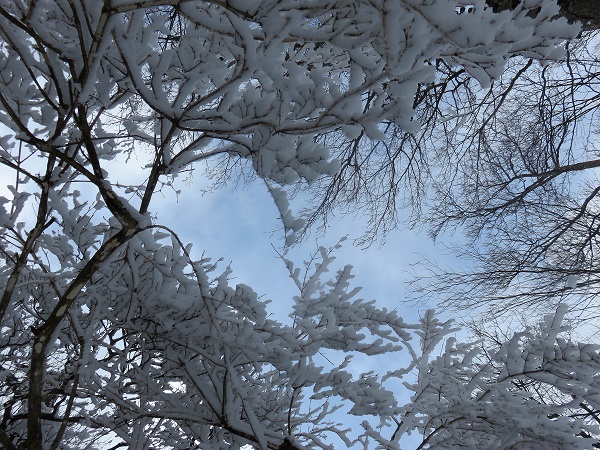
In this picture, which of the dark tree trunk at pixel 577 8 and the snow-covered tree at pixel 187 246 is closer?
the snow-covered tree at pixel 187 246

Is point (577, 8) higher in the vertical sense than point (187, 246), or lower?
higher

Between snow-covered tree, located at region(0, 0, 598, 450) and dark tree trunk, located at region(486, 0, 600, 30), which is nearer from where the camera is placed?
snow-covered tree, located at region(0, 0, 598, 450)

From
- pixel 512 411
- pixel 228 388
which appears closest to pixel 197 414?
pixel 228 388

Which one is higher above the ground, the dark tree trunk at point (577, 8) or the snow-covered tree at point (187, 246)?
the dark tree trunk at point (577, 8)

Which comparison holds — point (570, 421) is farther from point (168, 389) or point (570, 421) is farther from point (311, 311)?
point (168, 389)

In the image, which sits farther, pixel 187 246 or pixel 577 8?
pixel 577 8

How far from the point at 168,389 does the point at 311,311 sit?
1122 millimetres

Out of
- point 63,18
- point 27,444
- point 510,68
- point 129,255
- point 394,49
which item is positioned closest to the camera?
point 394,49

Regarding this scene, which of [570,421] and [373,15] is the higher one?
[373,15]

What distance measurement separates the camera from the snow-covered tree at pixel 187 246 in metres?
1.34

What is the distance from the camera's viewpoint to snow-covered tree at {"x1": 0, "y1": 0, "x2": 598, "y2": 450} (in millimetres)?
1344

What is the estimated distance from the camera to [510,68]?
551 centimetres

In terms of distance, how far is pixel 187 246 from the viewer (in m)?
2.88

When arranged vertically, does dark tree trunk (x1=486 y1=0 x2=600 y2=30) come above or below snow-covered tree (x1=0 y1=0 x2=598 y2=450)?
above
